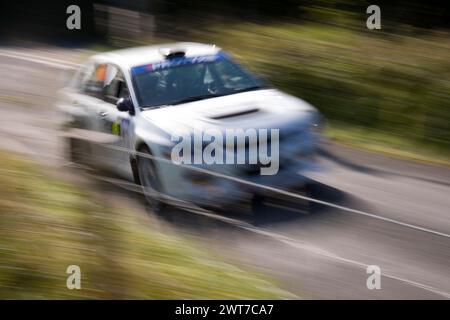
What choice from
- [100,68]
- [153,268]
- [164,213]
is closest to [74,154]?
[100,68]

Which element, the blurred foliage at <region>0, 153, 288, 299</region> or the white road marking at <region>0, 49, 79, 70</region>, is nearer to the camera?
the blurred foliage at <region>0, 153, 288, 299</region>

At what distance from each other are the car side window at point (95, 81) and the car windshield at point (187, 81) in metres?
0.64

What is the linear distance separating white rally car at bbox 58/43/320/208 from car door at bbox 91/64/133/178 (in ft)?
0.04

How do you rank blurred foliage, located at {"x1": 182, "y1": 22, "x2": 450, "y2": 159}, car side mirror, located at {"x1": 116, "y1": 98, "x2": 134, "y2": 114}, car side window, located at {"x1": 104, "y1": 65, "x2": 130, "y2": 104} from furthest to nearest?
blurred foliage, located at {"x1": 182, "y1": 22, "x2": 450, "y2": 159} → car side window, located at {"x1": 104, "y1": 65, "x2": 130, "y2": 104} → car side mirror, located at {"x1": 116, "y1": 98, "x2": 134, "y2": 114}

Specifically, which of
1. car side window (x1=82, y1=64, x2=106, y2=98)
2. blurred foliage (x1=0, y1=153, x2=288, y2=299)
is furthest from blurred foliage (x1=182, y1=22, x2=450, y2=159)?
blurred foliage (x1=0, y1=153, x2=288, y2=299)

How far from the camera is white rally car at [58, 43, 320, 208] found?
8.83 m

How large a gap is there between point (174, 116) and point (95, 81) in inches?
72.4

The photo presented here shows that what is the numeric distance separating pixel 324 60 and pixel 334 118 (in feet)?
4.22

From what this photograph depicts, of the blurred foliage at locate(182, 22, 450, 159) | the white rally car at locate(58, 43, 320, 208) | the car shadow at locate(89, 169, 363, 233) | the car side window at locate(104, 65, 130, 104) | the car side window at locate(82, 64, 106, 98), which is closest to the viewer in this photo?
the car shadow at locate(89, 169, 363, 233)

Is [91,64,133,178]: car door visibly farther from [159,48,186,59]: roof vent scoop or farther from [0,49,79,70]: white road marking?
[0,49,79,70]: white road marking

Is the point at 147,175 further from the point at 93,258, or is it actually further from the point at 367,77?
the point at 367,77

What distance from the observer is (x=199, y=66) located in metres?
10.4

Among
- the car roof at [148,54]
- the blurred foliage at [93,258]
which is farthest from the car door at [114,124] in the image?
the blurred foliage at [93,258]

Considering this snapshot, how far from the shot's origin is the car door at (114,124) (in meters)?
9.36
